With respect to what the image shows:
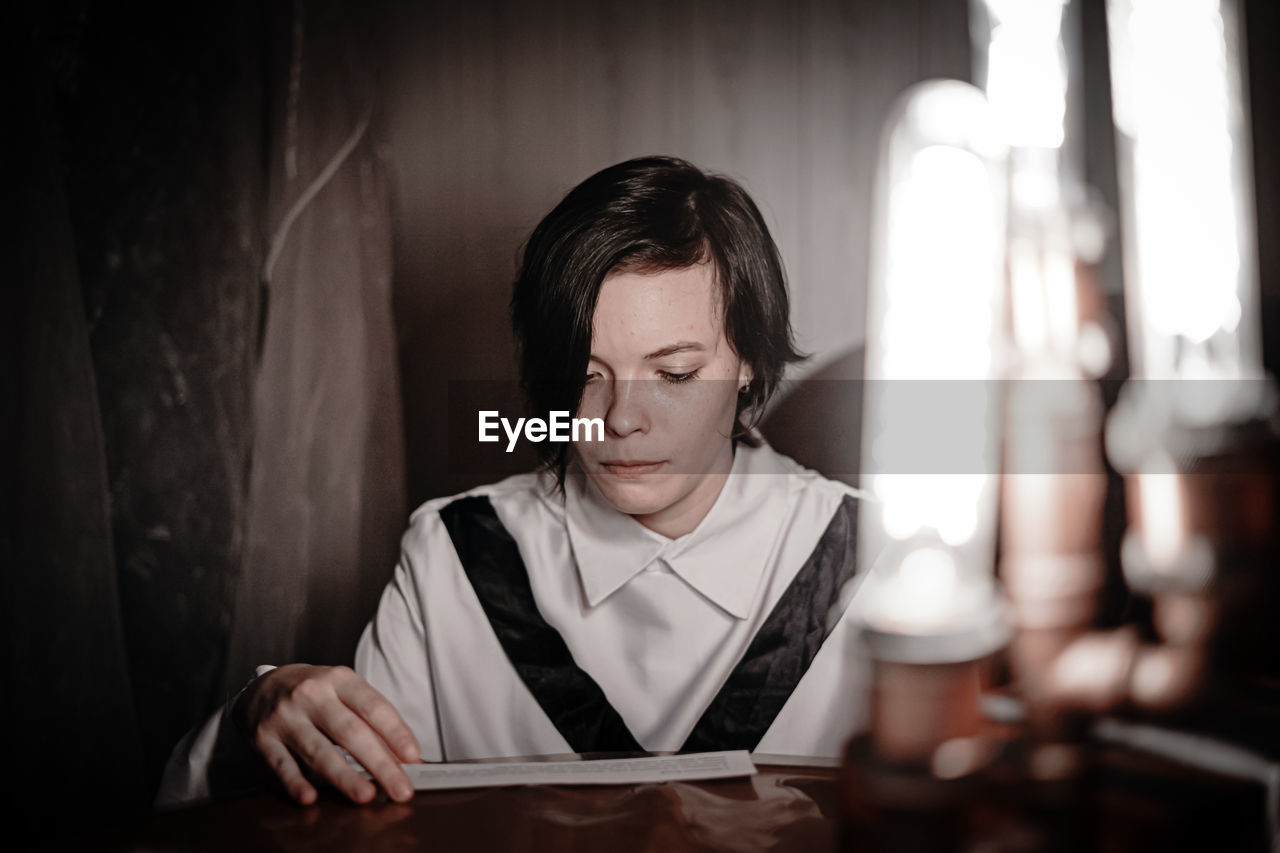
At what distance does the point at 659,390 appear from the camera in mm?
1341

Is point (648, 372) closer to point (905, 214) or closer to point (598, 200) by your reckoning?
point (598, 200)

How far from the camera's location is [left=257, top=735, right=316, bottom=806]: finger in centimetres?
105

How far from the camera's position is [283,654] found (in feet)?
4.83

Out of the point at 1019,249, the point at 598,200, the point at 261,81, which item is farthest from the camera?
the point at 261,81

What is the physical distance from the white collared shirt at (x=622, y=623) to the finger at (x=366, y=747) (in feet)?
0.74

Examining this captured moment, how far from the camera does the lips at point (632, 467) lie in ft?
4.49

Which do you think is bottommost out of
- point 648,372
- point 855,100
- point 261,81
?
point 648,372

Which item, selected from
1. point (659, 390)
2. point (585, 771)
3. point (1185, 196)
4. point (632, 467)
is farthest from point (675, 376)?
point (1185, 196)

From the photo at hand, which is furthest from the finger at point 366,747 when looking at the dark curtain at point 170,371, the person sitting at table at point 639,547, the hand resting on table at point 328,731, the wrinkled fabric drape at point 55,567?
the wrinkled fabric drape at point 55,567

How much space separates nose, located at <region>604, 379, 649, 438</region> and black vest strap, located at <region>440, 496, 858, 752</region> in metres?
0.26

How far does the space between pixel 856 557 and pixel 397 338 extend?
31.8 inches

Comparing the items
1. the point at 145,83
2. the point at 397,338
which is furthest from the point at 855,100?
the point at 145,83

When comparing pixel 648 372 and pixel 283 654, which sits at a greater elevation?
pixel 648 372

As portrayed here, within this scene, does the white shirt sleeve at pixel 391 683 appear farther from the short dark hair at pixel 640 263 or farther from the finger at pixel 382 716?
the short dark hair at pixel 640 263
